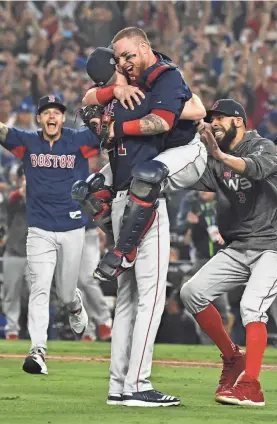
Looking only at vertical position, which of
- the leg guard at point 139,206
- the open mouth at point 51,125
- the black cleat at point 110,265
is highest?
the open mouth at point 51,125

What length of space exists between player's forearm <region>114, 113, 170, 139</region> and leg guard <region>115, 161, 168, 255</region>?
19cm

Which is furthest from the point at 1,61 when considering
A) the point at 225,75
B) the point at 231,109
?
the point at 231,109

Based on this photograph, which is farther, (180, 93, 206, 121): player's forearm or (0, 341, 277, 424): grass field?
(180, 93, 206, 121): player's forearm

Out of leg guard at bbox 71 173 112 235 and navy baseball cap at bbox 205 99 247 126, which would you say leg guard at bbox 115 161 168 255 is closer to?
leg guard at bbox 71 173 112 235

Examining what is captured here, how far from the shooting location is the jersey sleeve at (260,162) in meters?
6.82

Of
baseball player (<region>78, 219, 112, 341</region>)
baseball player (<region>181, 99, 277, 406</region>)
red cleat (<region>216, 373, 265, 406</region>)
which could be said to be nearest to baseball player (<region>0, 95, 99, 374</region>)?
baseball player (<region>181, 99, 277, 406</region>)

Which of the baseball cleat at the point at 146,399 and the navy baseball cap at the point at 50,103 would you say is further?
the navy baseball cap at the point at 50,103

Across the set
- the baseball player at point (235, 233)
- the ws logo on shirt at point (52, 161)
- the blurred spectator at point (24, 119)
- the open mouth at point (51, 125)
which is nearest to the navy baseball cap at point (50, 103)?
the open mouth at point (51, 125)

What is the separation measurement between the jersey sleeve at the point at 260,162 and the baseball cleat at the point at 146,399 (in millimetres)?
1546

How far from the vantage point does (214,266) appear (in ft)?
→ 23.9

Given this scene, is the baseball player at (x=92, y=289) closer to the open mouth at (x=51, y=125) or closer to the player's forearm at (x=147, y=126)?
the open mouth at (x=51, y=125)

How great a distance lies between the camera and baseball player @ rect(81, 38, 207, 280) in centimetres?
617

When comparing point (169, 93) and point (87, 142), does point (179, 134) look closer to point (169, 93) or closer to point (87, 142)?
point (169, 93)

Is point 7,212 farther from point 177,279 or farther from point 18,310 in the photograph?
point 177,279
